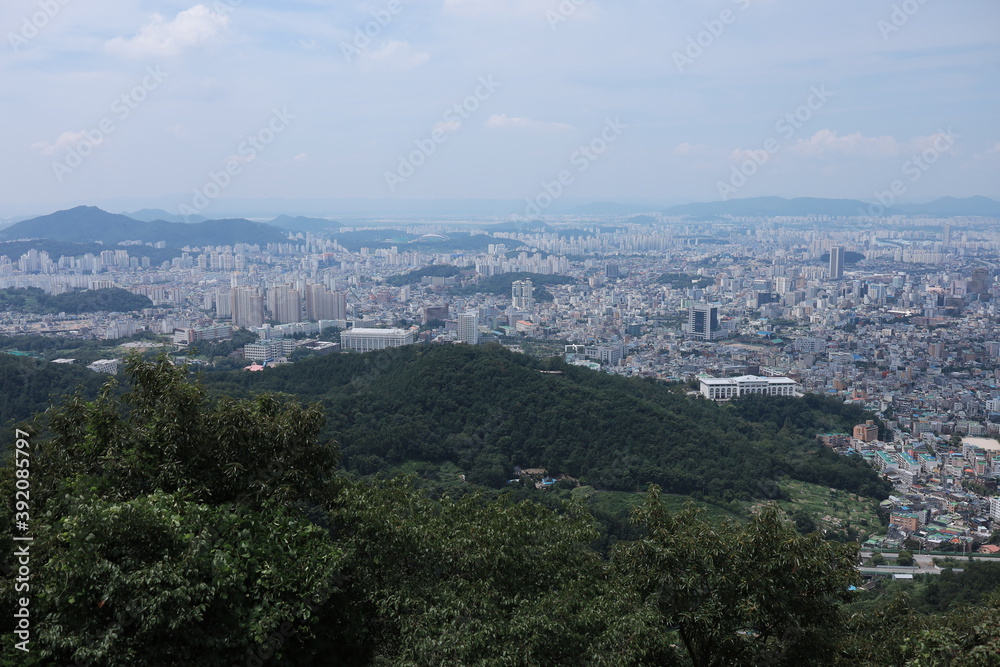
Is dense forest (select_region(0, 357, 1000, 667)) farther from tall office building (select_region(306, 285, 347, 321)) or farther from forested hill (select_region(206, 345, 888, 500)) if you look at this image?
tall office building (select_region(306, 285, 347, 321))

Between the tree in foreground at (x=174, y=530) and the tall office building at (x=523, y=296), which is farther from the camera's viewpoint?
the tall office building at (x=523, y=296)

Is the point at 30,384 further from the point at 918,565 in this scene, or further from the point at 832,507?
the point at 918,565

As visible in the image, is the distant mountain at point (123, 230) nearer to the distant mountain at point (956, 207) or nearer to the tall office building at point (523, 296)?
the tall office building at point (523, 296)

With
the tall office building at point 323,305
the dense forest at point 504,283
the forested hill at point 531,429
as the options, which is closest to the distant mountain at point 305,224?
the dense forest at point 504,283

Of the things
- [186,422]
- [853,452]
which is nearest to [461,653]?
[186,422]

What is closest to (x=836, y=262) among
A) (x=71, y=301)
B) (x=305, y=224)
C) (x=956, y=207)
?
(x=71, y=301)

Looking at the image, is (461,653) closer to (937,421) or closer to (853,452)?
(853,452)
